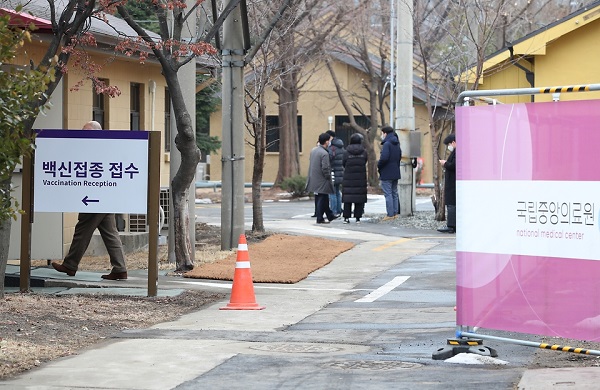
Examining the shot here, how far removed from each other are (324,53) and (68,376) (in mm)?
30450

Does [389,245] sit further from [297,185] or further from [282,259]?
[297,185]

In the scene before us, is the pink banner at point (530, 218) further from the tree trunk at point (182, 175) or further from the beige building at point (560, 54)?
the beige building at point (560, 54)

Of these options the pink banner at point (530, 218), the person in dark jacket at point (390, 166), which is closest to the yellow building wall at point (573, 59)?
the person in dark jacket at point (390, 166)

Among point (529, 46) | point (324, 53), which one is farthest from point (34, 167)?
point (324, 53)

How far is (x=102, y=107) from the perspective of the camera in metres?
18.5

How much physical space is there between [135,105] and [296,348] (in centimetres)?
1112

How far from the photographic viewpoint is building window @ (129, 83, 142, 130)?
1970 centimetres

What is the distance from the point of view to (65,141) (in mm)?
12953

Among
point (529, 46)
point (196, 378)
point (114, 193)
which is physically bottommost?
point (196, 378)

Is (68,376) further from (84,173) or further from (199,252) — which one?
(199,252)

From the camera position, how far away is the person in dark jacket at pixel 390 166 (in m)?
24.8

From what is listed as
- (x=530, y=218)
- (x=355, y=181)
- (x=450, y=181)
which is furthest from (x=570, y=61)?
(x=530, y=218)

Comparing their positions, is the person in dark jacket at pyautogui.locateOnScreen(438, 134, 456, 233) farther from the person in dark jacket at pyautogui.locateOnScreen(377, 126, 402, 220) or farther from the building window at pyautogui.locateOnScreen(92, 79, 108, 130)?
the building window at pyautogui.locateOnScreen(92, 79, 108, 130)

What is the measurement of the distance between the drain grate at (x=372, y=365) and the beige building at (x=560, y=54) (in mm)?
14424
